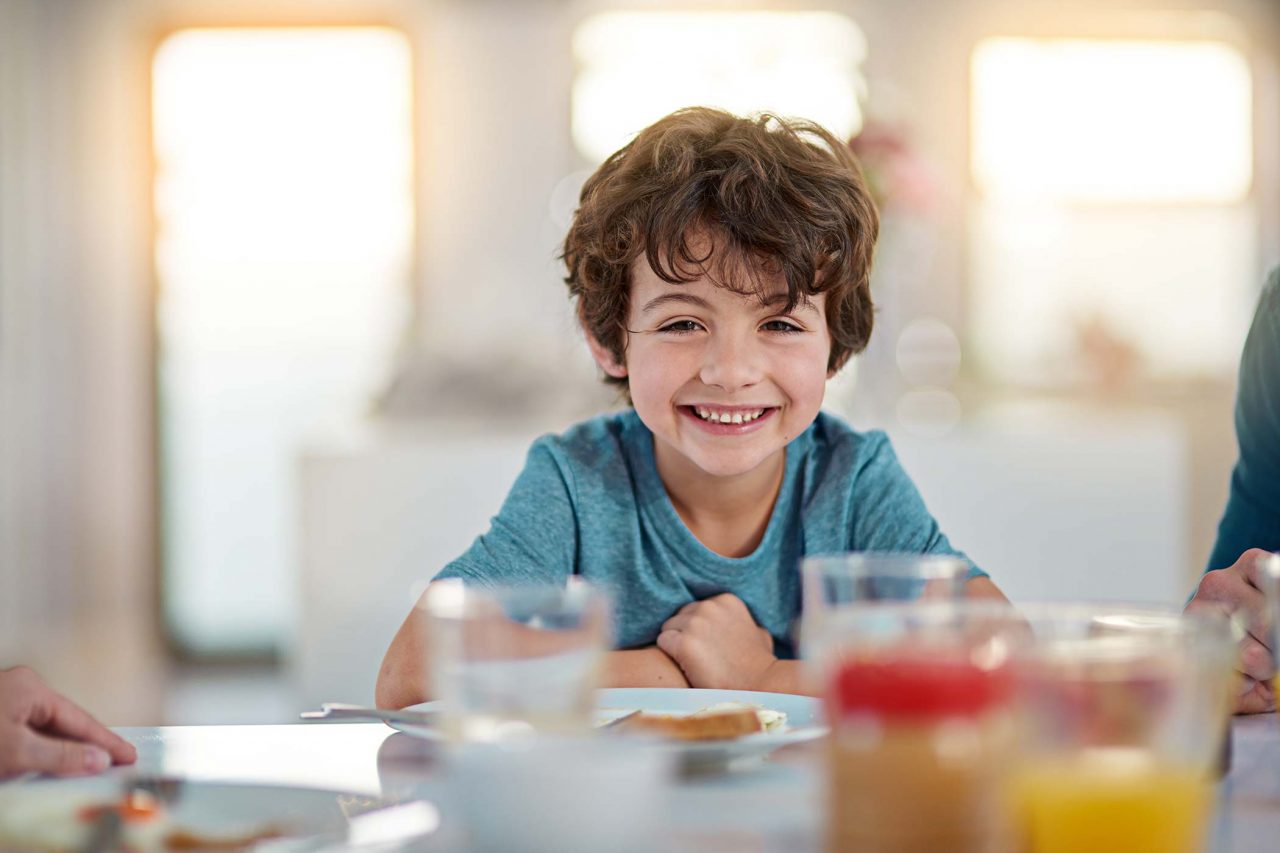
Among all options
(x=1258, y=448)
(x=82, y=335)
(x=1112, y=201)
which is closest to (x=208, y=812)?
(x=1258, y=448)

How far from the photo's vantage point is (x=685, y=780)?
0.64m

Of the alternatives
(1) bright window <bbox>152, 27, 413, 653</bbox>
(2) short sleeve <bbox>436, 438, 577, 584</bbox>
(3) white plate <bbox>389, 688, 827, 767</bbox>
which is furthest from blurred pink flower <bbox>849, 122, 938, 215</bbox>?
(1) bright window <bbox>152, 27, 413, 653</bbox>

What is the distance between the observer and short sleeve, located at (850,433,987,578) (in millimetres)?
1219

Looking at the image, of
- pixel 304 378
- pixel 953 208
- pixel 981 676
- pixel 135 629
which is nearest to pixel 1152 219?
pixel 953 208

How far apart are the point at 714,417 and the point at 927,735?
79 centimetres

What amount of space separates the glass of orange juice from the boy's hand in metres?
0.59

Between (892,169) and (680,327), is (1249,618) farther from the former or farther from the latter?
(892,169)

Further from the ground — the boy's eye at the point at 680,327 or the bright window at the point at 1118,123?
the bright window at the point at 1118,123

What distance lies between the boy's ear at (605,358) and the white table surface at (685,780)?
64 cm

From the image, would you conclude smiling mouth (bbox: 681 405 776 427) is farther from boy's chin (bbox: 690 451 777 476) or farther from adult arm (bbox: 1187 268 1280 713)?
adult arm (bbox: 1187 268 1280 713)

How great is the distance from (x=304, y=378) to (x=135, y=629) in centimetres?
105

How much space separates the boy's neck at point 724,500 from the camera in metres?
1.31

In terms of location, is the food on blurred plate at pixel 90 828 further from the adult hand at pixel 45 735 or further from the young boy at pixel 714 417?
the young boy at pixel 714 417

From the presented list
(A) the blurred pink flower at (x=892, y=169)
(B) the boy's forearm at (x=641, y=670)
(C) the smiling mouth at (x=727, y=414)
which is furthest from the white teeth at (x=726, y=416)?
(A) the blurred pink flower at (x=892, y=169)
